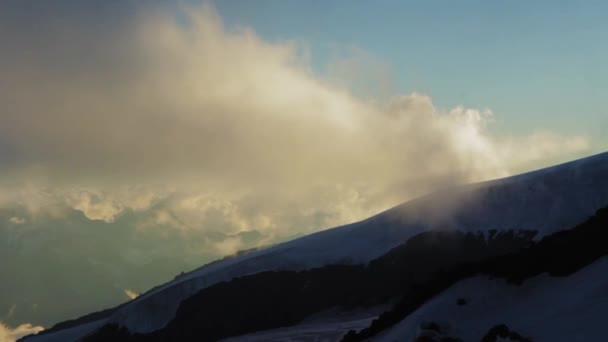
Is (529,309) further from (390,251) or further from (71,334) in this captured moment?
(71,334)

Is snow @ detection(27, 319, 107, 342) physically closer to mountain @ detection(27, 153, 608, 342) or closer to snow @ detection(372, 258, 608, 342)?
mountain @ detection(27, 153, 608, 342)

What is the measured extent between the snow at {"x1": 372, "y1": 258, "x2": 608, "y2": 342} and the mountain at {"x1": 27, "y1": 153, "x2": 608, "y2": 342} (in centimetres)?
4608

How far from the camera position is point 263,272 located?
9644 centimetres

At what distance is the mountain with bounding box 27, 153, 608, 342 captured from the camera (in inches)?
3243

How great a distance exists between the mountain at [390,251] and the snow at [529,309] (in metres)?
46.1

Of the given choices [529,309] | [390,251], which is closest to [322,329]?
[390,251]

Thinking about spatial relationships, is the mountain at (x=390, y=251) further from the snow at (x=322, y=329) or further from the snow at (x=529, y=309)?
the snow at (x=529, y=309)

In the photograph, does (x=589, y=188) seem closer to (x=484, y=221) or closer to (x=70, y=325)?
(x=484, y=221)

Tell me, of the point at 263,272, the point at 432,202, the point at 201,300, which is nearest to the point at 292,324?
the point at 263,272

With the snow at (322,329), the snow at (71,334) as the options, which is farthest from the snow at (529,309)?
the snow at (71,334)

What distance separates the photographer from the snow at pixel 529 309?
24984mm

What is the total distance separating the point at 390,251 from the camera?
3600 inches

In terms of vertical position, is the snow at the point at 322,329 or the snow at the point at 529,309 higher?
the snow at the point at 322,329

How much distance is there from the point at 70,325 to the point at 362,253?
286 feet
